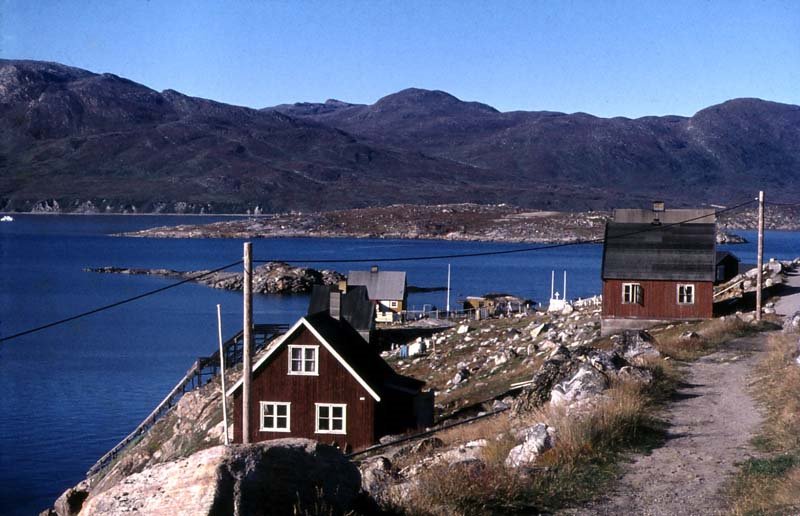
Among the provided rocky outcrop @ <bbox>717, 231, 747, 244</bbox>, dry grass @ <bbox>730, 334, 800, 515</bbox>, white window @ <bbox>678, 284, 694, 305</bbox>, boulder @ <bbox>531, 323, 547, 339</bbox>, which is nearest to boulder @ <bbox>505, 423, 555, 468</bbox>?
dry grass @ <bbox>730, 334, 800, 515</bbox>

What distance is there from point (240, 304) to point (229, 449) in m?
77.4

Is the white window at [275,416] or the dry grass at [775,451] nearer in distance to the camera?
the dry grass at [775,451]

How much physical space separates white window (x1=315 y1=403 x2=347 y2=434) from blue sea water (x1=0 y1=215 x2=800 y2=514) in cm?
922

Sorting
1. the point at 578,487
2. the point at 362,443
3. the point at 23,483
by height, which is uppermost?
the point at 578,487

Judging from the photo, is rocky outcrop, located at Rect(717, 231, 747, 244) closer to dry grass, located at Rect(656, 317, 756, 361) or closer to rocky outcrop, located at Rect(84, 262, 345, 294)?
rocky outcrop, located at Rect(84, 262, 345, 294)

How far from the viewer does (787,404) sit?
1473 cm

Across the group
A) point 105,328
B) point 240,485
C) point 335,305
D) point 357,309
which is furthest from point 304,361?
point 105,328

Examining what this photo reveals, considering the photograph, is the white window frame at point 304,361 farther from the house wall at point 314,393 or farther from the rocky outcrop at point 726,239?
the rocky outcrop at point 726,239

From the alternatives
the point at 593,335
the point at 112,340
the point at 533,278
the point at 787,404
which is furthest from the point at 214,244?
the point at 787,404

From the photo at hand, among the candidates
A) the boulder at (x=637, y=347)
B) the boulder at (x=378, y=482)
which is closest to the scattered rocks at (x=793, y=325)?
the boulder at (x=637, y=347)

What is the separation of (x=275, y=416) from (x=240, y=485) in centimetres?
1762

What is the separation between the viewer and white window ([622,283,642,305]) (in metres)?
38.3

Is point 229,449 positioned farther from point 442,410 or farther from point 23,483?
point 23,483

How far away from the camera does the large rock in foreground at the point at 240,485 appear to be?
7820 mm
